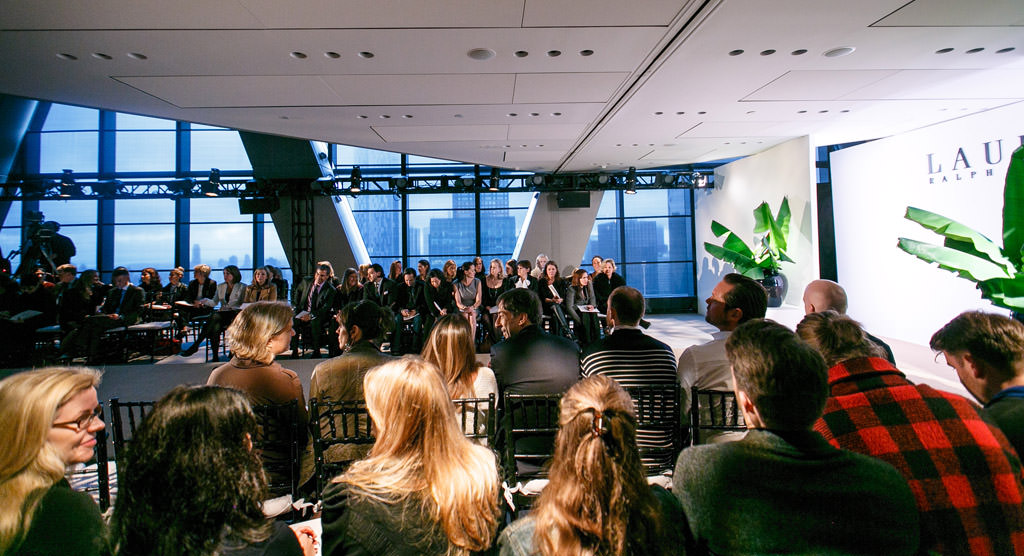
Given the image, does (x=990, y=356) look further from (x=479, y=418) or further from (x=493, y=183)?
(x=493, y=183)

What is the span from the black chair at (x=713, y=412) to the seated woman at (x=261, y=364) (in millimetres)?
1700

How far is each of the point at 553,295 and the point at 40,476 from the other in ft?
20.6

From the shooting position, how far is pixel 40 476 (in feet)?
3.57

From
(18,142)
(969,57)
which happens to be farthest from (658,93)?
(18,142)

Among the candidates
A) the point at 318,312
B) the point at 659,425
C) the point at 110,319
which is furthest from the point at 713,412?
the point at 110,319

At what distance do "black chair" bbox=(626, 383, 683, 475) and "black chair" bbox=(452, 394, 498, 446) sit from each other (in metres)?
0.60

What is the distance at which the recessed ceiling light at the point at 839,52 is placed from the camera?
3927 millimetres

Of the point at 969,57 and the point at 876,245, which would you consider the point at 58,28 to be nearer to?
the point at 969,57

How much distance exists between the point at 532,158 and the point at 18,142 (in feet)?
40.4

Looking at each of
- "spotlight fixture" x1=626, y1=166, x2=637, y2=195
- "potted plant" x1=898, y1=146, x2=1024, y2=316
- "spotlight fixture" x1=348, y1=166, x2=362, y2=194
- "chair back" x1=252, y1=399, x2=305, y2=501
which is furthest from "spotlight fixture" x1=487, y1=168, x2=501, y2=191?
"chair back" x1=252, y1=399, x2=305, y2=501

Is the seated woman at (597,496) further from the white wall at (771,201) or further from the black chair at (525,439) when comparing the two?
the white wall at (771,201)

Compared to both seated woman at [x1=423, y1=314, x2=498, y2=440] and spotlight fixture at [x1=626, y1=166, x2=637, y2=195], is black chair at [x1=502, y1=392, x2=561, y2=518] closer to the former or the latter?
seated woman at [x1=423, y1=314, x2=498, y2=440]

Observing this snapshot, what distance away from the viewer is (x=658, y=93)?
4988mm

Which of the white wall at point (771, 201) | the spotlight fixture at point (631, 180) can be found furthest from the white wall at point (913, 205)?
the spotlight fixture at point (631, 180)
